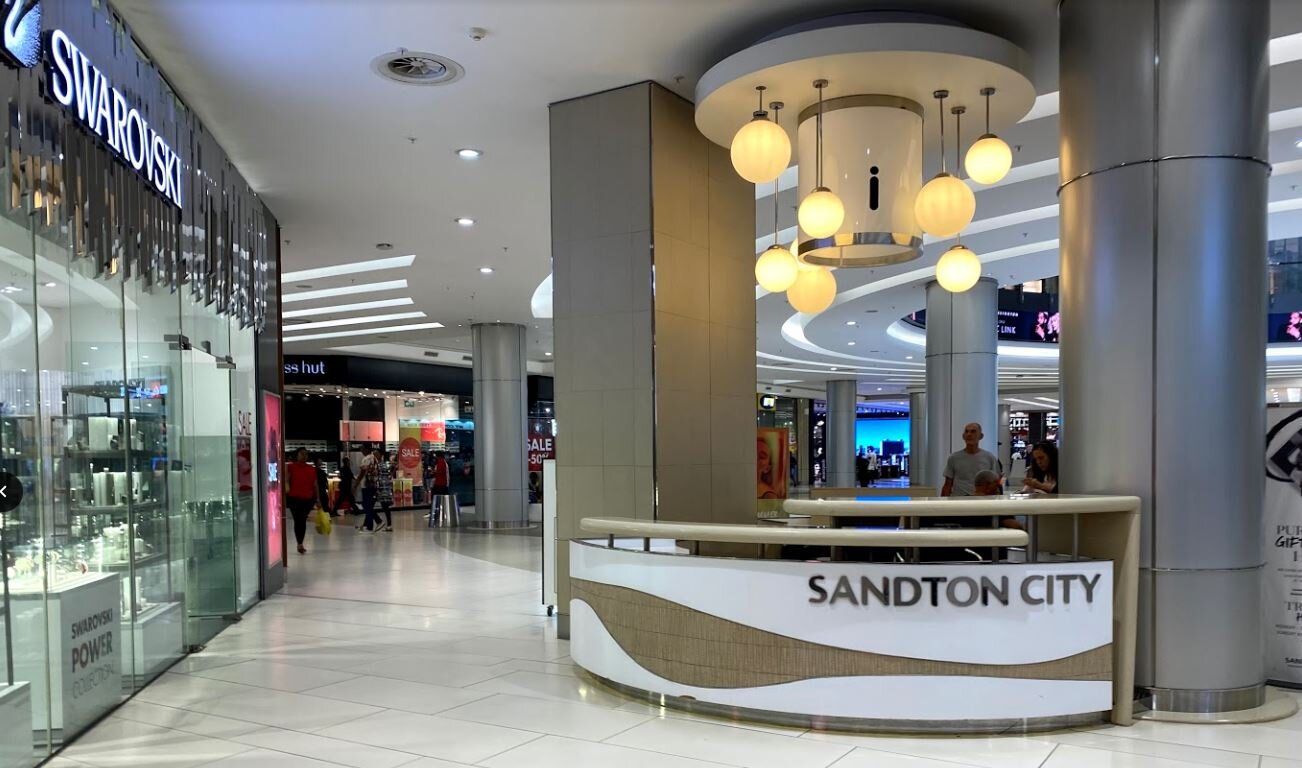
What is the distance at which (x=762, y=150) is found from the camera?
5.14 m

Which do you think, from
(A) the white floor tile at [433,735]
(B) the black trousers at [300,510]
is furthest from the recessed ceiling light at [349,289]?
(A) the white floor tile at [433,735]

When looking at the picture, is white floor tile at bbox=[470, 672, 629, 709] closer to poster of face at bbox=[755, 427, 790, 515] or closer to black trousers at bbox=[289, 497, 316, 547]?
poster of face at bbox=[755, 427, 790, 515]

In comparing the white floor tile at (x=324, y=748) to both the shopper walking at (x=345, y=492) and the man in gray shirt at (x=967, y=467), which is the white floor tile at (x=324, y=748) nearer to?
the man in gray shirt at (x=967, y=467)

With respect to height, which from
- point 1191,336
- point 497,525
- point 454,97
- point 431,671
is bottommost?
point 497,525

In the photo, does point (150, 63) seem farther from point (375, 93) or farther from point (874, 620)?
point (874, 620)

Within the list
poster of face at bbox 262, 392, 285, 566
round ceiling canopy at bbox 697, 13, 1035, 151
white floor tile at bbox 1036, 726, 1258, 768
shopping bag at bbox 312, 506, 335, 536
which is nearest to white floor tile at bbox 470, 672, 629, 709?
white floor tile at bbox 1036, 726, 1258, 768

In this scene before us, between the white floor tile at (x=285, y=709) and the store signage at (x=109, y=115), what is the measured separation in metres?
2.95

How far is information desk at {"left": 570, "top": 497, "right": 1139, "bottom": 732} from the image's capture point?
170 inches

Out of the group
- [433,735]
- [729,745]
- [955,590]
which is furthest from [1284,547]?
[433,735]

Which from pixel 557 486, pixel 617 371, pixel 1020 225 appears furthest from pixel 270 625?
pixel 1020 225

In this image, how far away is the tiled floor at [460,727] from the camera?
4090 millimetres

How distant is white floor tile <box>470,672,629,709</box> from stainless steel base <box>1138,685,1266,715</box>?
2.61m

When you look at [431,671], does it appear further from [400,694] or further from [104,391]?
[104,391]

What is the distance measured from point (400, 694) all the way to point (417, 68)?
381cm
